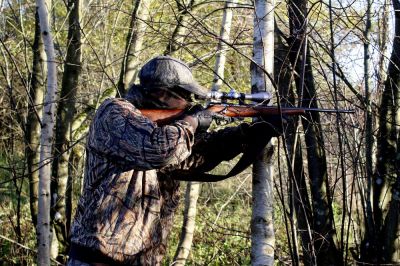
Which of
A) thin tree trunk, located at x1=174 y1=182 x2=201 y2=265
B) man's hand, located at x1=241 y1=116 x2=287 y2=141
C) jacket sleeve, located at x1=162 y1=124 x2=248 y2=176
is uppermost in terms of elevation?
man's hand, located at x1=241 y1=116 x2=287 y2=141

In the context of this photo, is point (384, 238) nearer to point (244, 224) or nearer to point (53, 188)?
point (53, 188)

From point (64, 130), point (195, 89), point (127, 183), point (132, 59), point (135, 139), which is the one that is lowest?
point (127, 183)

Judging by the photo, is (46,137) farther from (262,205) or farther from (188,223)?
(262,205)

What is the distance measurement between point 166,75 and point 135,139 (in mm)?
457

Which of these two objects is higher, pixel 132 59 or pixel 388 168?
pixel 132 59

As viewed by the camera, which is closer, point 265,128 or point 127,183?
point 127,183

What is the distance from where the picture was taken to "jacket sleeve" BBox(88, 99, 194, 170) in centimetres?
326

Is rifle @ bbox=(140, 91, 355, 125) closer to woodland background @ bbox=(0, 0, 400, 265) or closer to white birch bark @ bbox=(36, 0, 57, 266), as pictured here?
woodland background @ bbox=(0, 0, 400, 265)

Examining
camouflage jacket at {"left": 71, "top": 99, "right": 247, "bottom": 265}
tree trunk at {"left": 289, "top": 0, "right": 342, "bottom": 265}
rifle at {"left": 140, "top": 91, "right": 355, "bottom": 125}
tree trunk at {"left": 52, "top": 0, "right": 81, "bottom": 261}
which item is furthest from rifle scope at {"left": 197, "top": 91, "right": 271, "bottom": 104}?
tree trunk at {"left": 52, "top": 0, "right": 81, "bottom": 261}

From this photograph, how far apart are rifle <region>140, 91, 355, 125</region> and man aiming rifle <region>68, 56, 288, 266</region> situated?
0.03 meters

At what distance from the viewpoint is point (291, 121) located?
4.63 meters

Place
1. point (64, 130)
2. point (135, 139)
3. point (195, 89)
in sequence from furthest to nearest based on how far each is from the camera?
point (64, 130), point (195, 89), point (135, 139)

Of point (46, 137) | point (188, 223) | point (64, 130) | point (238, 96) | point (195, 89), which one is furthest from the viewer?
point (64, 130)

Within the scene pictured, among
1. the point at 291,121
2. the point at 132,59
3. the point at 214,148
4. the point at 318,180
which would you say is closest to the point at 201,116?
the point at 214,148
